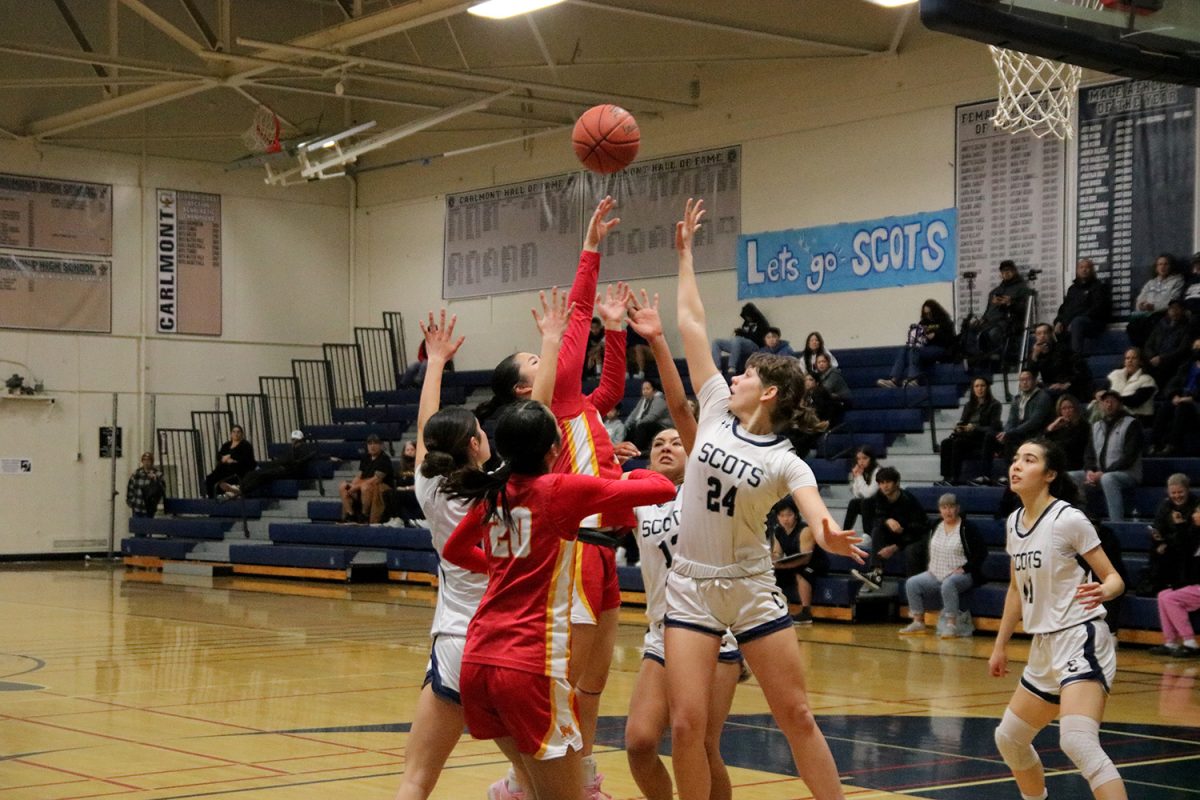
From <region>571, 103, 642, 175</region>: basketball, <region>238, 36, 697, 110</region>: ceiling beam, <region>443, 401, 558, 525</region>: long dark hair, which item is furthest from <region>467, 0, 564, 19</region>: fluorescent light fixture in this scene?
<region>443, 401, 558, 525</region>: long dark hair

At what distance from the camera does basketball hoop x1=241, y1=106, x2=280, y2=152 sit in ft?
71.7

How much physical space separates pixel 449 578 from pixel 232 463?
18905mm

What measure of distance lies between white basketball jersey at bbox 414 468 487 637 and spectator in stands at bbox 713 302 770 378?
44.6 feet

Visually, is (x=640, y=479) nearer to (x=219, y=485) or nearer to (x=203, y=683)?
(x=203, y=683)

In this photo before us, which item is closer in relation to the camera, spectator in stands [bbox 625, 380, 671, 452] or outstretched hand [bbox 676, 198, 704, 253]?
outstretched hand [bbox 676, 198, 704, 253]

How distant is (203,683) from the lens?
1007cm

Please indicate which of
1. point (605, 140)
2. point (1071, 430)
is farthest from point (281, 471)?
point (605, 140)

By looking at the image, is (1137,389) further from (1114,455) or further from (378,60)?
(378,60)

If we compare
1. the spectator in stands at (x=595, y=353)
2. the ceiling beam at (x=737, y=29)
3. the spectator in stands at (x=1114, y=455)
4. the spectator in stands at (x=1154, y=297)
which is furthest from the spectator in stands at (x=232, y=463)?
the spectator in stands at (x=1114, y=455)

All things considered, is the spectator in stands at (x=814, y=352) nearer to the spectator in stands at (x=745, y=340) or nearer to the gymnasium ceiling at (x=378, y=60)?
the spectator in stands at (x=745, y=340)

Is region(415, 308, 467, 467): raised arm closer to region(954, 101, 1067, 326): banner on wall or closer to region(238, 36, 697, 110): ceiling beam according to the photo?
region(954, 101, 1067, 326): banner on wall

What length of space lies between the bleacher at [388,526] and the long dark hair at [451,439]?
9.10 metres

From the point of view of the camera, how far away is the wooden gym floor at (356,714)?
6723mm

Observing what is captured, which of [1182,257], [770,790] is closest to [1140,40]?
[770,790]
